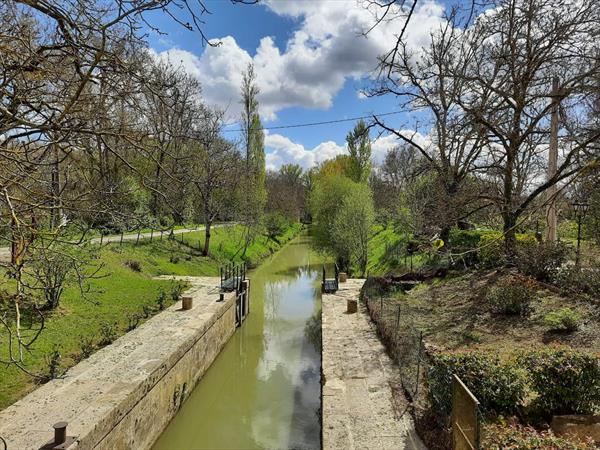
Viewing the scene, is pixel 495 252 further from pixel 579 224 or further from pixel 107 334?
pixel 107 334

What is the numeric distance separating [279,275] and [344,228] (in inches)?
252

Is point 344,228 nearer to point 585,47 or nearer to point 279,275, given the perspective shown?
point 279,275

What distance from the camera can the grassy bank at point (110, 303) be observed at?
27.7 ft

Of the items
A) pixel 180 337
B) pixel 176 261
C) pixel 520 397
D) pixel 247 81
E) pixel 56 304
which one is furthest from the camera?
pixel 247 81

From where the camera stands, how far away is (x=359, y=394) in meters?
7.75

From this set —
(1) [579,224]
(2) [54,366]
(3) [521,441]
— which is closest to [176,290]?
(2) [54,366]

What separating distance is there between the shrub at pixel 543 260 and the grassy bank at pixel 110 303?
438 inches

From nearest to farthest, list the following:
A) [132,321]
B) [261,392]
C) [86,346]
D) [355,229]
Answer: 1. [86,346]
2. [261,392]
3. [132,321]
4. [355,229]

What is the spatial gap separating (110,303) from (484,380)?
1091 centimetres

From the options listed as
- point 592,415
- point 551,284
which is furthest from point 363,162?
point 592,415

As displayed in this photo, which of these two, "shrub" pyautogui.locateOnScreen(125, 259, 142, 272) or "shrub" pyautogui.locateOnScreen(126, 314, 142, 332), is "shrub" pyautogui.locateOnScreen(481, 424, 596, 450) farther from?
"shrub" pyautogui.locateOnScreen(125, 259, 142, 272)

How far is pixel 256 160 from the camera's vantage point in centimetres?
3797

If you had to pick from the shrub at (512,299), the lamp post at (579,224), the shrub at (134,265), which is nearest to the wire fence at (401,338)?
the shrub at (512,299)

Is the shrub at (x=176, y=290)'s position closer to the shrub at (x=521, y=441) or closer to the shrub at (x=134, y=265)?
the shrub at (x=134, y=265)
